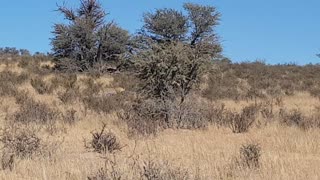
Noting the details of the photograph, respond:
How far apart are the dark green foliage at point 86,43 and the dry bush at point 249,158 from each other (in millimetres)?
21652

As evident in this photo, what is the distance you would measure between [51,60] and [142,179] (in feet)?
85.4

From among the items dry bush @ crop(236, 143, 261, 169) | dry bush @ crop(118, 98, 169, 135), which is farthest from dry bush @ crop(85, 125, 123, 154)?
dry bush @ crop(118, 98, 169, 135)

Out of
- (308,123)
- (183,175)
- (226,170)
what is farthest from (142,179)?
(308,123)

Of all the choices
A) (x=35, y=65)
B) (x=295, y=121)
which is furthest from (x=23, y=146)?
(x=35, y=65)

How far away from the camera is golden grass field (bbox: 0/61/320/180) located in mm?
7344

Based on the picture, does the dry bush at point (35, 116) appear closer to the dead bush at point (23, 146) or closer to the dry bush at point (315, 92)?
the dead bush at point (23, 146)

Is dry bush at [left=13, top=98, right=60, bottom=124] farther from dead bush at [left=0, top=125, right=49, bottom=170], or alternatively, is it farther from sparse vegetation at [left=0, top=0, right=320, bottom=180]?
dead bush at [left=0, top=125, right=49, bottom=170]

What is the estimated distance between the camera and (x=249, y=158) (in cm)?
802

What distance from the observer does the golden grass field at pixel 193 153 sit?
7344 millimetres

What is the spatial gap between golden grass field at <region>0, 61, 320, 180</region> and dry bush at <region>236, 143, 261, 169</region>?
113 millimetres

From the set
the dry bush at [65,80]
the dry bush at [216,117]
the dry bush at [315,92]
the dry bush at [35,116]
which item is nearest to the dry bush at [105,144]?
the dry bush at [35,116]

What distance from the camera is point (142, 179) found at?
21.8 feet

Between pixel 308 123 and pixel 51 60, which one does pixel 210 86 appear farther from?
pixel 308 123

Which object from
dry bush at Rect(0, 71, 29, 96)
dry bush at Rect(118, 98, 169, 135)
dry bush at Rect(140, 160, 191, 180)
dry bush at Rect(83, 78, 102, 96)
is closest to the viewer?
dry bush at Rect(140, 160, 191, 180)
